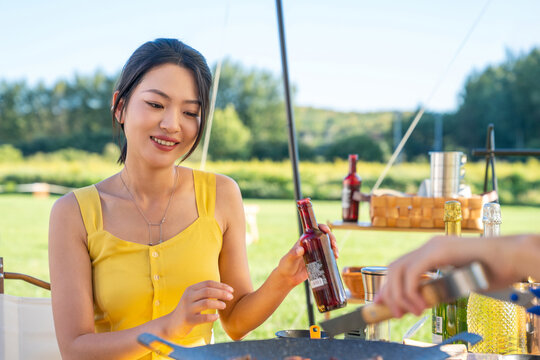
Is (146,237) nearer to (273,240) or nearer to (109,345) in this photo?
(109,345)

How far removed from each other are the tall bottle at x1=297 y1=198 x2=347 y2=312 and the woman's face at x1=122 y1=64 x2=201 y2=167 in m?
0.30

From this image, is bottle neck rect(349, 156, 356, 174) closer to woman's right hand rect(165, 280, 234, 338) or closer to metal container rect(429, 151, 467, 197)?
metal container rect(429, 151, 467, 197)

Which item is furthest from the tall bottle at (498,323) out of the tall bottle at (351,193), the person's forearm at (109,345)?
the tall bottle at (351,193)

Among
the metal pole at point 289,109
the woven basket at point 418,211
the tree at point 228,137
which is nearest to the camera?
the woven basket at point 418,211

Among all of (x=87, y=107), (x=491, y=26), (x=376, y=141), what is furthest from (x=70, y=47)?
(x=491, y=26)

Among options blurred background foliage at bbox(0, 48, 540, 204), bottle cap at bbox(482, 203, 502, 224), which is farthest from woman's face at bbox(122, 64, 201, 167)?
blurred background foliage at bbox(0, 48, 540, 204)

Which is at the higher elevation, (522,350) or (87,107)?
(87,107)

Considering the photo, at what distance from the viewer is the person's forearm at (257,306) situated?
3.66 ft

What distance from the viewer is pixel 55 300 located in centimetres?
107

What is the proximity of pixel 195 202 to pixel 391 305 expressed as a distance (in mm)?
749

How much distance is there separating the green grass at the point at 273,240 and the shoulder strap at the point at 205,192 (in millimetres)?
4137

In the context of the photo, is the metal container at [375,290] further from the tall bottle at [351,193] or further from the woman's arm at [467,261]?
the tall bottle at [351,193]

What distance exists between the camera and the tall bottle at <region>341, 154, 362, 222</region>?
6.23 feet

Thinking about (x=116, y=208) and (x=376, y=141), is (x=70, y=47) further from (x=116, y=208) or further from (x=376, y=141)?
(x=116, y=208)
